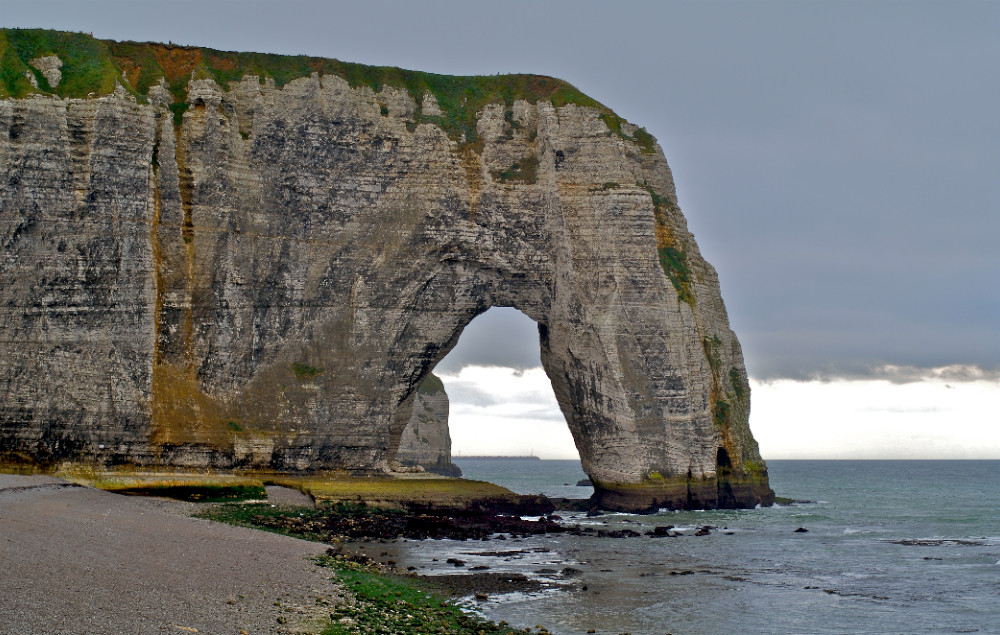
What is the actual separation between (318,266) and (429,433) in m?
45.0

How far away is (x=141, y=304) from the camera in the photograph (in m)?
32.0

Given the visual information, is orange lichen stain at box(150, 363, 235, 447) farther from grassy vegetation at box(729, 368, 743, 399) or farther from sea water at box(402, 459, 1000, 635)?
grassy vegetation at box(729, 368, 743, 399)

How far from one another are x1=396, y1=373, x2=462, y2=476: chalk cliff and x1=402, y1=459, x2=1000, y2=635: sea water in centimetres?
4428

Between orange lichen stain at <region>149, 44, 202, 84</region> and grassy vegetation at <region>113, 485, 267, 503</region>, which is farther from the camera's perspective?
orange lichen stain at <region>149, 44, 202, 84</region>

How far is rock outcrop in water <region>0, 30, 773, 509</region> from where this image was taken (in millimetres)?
31297

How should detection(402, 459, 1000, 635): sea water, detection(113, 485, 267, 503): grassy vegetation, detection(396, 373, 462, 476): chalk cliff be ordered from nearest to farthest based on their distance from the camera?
detection(402, 459, 1000, 635): sea water → detection(113, 485, 267, 503): grassy vegetation → detection(396, 373, 462, 476): chalk cliff

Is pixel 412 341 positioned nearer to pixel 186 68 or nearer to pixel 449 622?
pixel 186 68

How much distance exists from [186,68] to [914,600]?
3095 cm

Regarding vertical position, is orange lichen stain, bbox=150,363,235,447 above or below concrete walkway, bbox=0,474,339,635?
above

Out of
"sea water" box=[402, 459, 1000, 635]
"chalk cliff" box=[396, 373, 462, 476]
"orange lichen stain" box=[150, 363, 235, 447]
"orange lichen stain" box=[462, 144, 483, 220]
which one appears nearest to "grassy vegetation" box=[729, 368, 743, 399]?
"sea water" box=[402, 459, 1000, 635]

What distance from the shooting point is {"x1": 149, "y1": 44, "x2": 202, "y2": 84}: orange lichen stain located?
117ft

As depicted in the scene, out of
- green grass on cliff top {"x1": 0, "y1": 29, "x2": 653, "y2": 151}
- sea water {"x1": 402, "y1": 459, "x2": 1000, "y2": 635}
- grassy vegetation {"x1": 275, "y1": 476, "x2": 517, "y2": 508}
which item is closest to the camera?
sea water {"x1": 402, "y1": 459, "x2": 1000, "y2": 635}

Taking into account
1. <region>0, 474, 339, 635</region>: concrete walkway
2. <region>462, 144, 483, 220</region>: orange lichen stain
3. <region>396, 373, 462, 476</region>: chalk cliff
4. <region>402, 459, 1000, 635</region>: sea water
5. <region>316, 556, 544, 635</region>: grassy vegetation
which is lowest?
<region>402, 459, 1000, 635</region>: sea water

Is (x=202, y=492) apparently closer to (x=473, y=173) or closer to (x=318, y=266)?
(x=318, y=266)
